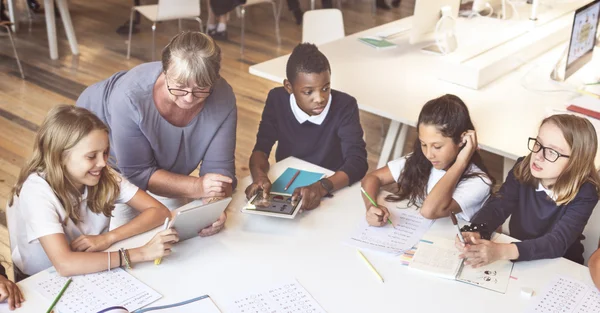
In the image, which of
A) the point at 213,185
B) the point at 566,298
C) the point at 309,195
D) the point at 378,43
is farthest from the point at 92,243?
the point at 378,43

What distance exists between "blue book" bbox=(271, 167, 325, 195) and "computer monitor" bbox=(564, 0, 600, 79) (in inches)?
63.9

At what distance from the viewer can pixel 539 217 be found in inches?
86.4

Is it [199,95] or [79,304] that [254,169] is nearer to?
[199,95]

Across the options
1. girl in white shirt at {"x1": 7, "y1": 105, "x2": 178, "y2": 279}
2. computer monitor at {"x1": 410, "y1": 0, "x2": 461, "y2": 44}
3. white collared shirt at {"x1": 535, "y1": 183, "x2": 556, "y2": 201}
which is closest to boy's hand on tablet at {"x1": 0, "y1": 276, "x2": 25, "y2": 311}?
girl in white shirt at {"x1": 7, "y1": 105, "x2": 178, "y2": 279}

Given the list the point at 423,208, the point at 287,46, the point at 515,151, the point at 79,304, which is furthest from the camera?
the point at 287,46

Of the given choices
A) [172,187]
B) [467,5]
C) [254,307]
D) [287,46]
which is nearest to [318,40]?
[467,5]

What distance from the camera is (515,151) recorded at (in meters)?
2.69

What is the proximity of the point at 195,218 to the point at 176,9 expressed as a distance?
3.59 m

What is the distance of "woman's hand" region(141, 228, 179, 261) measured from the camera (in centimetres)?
183

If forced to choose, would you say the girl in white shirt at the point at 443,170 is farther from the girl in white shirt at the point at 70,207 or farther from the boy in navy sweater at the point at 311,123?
the girl in white shirt at the point at 70,207

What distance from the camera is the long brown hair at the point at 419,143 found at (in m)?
2.23

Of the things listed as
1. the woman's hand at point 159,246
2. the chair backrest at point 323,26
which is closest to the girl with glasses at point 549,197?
the woman's hand at point 159,246

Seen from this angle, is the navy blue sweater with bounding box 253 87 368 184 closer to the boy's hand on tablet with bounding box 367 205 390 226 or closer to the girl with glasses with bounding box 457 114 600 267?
the boy's hand on tablet with bounding box 367 205 390 226

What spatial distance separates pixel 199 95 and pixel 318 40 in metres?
2.25
